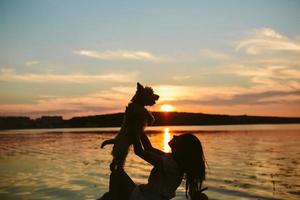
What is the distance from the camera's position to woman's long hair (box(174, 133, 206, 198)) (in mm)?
5281

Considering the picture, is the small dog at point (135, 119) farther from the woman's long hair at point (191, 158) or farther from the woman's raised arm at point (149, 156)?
the woman's long hair at point (191, 158)

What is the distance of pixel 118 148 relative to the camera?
6367 millimetres

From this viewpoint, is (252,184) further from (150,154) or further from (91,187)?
(150,154)

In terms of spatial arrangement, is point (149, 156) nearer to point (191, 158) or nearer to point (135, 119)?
point (191, 158)

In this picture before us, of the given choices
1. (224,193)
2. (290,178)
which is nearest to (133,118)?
(224,193)

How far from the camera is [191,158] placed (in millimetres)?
5320

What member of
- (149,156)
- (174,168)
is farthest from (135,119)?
(174,168)

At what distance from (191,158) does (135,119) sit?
3.55 ft

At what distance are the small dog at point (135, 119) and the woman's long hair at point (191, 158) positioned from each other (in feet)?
2.63

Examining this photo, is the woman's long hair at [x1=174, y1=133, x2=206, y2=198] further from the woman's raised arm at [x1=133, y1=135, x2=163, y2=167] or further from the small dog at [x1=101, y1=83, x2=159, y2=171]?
the small dog at [x1=101, y1=83, x2=159, y2=171]

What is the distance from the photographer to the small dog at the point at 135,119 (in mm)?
6035

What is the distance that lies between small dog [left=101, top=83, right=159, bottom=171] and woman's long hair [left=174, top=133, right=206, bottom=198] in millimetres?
801

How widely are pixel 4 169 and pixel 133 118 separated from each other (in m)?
19.9

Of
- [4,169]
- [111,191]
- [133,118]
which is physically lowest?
[4,169]
